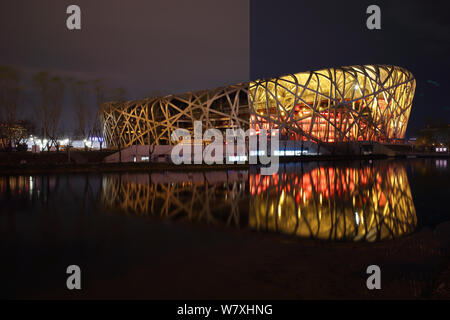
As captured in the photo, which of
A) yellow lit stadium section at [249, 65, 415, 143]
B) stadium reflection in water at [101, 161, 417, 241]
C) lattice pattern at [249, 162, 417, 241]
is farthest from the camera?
yellow lit stadium section at [249, 65, 415, 143]

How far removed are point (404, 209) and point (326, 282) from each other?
6892mm

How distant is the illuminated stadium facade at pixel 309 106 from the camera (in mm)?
49062

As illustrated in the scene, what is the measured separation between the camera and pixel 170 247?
6227mm

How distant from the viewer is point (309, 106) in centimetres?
4812

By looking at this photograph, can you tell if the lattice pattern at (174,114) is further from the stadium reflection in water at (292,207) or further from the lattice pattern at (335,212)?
the lattice pattern at (335,212)

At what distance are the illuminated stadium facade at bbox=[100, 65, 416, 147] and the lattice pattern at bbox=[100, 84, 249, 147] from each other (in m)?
0.17

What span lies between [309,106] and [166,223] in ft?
144

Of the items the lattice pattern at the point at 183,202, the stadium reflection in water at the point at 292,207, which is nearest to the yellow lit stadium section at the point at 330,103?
the stadium reflection in water at the point at 292,207

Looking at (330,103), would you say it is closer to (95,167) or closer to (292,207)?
(95,167)

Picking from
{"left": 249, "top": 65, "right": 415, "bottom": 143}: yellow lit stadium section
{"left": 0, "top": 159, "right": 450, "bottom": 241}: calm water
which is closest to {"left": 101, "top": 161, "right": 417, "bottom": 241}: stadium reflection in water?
{"left": 0, "top": 159, "right": 450, "bottom": 241}: calm water

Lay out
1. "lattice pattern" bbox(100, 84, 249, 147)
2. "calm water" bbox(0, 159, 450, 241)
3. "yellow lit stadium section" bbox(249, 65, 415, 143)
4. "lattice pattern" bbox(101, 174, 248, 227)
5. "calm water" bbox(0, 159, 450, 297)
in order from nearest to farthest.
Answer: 1. "calm water" bbox(0, 159, 450, 297)
2. "calm water" bbox(0, 159, 450, 241)
3. "lattice pattern" bbox(101, 174, 248, 227)
4. "yellow lit stadium section" bbox(249, 65, 415, 143)
5. "lattice pattern" bbox(100, 84, 249, 147)

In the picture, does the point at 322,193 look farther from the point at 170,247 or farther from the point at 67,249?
the point at 67,249

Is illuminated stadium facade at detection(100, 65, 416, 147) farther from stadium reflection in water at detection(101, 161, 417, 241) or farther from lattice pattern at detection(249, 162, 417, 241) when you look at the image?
lattice pattern at detection(249, 162, 417, 241)

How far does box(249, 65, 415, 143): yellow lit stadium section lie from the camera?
4881 cm
